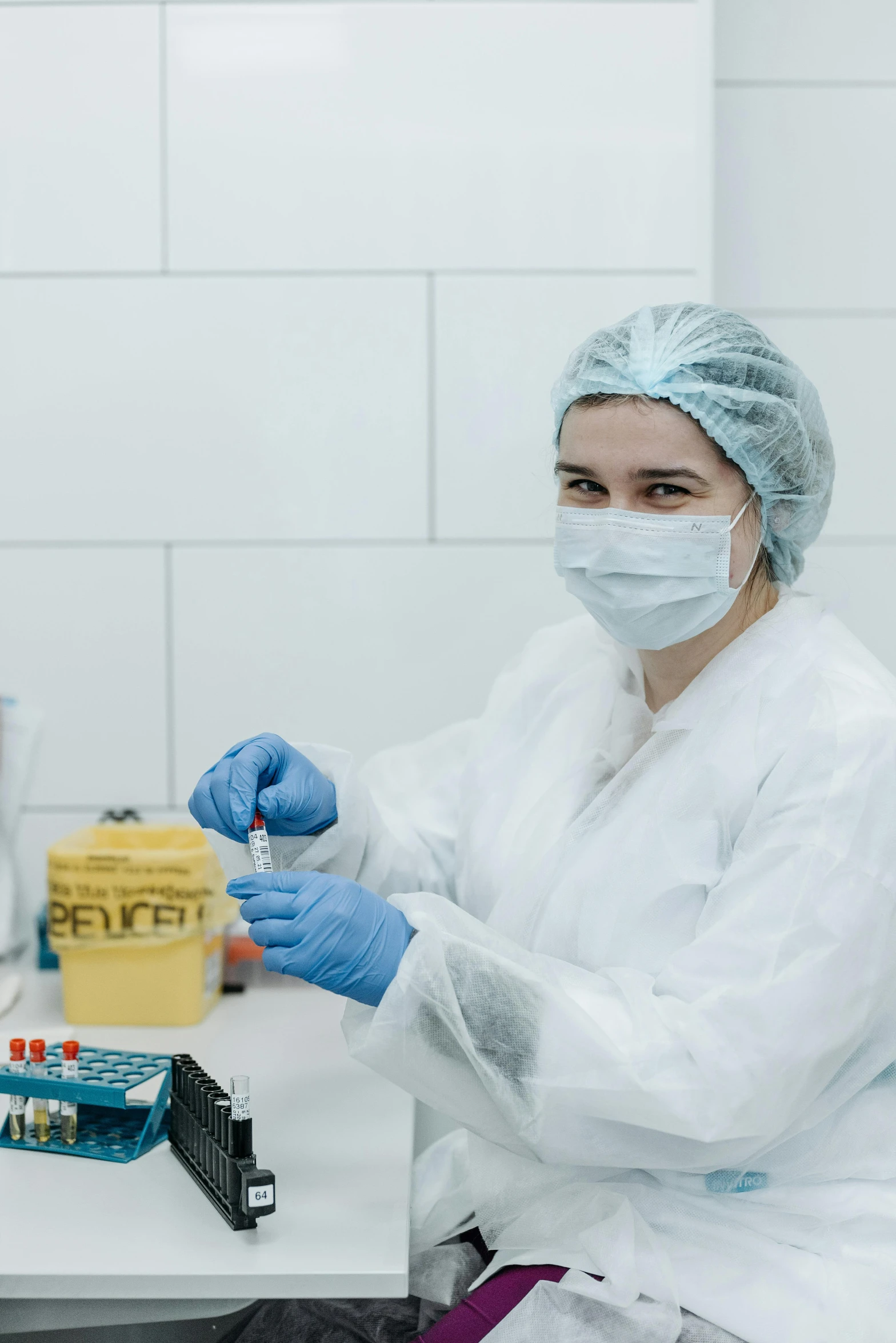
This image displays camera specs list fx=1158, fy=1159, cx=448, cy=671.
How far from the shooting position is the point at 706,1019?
0.87 m

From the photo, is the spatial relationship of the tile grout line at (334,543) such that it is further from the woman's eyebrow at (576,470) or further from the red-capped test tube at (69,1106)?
the red-capped test tube at (69,1106)

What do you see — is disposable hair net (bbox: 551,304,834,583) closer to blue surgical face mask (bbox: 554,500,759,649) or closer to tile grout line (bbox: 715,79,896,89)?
blue surgical face mask (bbox: 554,500,759,649)

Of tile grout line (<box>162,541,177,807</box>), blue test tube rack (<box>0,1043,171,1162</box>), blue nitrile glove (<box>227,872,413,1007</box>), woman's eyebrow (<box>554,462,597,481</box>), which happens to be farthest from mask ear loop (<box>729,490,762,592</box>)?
tile grout line (<box>162,541,177,807</box>)

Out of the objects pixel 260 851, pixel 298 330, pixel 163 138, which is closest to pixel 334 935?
pixel 260 851

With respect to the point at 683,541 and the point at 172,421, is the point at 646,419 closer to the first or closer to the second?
the point at 683,541

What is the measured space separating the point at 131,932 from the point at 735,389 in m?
0.91

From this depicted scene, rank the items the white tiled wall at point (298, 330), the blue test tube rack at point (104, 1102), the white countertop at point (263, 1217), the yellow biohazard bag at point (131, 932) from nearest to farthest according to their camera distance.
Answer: the white countertop at point (263, 1217)
the blue test tube rack at point (104, 1102)
the yellow biohazard bag at point (131, 932)
the white tiled wall at point (298, 330)

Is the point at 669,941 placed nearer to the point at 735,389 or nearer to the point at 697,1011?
the point at 697,1011

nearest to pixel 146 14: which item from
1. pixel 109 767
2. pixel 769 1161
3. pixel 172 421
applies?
pixel 172 421

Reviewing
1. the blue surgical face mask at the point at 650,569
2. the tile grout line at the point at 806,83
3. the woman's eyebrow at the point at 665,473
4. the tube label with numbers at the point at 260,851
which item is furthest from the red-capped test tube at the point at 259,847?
the tile grout line at the point at 806,83

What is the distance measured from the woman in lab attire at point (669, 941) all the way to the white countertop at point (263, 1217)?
0.11 m

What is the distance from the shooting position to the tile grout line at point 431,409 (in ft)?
5.27

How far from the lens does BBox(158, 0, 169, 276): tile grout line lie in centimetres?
158

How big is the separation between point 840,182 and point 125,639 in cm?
128
